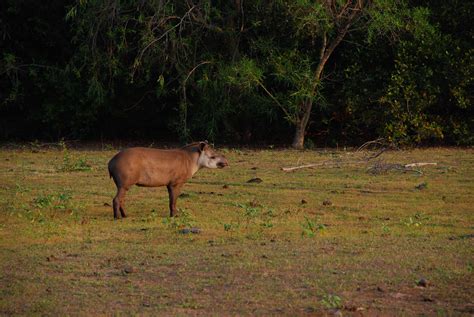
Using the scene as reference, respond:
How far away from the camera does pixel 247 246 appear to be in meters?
9.30

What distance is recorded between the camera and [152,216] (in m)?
11.4

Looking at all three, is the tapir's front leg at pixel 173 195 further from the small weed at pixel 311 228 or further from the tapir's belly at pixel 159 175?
the small weed at pixel 311 228

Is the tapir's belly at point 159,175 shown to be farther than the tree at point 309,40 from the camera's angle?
No

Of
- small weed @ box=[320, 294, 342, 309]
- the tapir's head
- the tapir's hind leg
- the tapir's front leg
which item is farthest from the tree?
small weed @ box=[320, 294, 342, 309]

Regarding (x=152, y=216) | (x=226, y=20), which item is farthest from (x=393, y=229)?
(x=226, y=20)

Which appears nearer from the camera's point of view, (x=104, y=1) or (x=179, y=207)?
(x=179, y=207)

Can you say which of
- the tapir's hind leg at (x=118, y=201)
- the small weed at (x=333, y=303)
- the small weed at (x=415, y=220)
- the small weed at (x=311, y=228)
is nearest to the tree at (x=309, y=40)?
the small weed at (x=415, y=220)

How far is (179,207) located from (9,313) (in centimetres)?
586

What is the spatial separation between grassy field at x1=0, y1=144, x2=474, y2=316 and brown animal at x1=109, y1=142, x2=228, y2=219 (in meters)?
0.35

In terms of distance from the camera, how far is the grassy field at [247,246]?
6.96 meters

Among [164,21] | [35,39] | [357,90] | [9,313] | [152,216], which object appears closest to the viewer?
[9,313]

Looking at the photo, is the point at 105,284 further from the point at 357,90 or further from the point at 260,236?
the point at 357,90

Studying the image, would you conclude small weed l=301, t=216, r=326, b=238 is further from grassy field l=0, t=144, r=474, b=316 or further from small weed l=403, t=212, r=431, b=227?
small weed l=403, t=212, r=431, b=227

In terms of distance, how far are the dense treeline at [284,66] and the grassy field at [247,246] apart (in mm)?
5811
